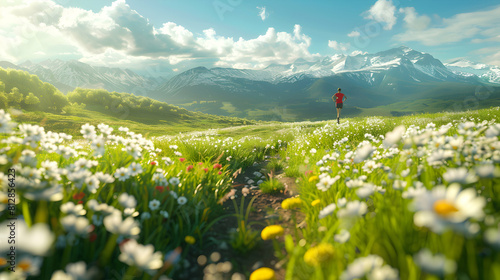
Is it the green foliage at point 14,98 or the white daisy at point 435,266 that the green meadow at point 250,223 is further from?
the green foliage at point 14,98

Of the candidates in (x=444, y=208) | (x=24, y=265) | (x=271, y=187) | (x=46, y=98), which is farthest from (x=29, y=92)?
(x=444, y=208)

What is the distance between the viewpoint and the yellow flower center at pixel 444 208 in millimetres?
1033

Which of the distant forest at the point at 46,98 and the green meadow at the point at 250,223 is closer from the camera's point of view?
the green meadow at the point at 250,223

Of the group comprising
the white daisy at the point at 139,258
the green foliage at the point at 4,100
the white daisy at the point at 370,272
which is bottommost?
the white daisy at the point at 370,272

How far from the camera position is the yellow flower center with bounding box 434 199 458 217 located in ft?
3.39

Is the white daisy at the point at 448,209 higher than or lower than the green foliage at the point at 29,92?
lower

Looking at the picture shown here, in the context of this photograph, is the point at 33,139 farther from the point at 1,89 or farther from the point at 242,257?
the point at 1,89

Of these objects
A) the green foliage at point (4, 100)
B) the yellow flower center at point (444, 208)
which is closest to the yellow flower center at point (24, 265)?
the yellow flower center at point (444, 208)

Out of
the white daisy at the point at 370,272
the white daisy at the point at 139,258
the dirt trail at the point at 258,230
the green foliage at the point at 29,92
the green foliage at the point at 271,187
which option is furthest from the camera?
the green foliage at the point at 29,92

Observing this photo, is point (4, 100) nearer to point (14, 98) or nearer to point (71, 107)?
point (14, 98)

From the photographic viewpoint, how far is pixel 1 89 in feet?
169

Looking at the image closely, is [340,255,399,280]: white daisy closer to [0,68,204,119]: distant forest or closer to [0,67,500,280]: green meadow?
[0,67,500,280]: green meadow

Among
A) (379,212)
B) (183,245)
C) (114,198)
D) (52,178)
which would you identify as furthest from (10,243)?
(379,212)

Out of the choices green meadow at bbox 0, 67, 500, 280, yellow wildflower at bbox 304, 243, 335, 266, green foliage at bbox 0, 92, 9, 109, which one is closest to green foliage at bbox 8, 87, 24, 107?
green foliage at bbox 0, 92, 9, 109
